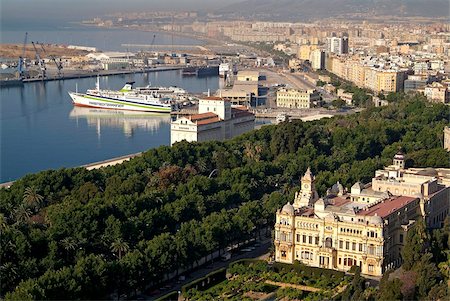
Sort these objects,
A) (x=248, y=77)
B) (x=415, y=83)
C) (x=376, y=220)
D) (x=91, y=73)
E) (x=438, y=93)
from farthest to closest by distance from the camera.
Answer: (x=91, y=73) < (x=248, y=77) < (x=415, y=83) < (x=438, y=93) < (x=376, y=220)

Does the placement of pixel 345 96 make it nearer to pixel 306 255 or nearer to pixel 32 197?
pixel 32 197

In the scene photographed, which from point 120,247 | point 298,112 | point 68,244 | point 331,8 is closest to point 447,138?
point 120,247

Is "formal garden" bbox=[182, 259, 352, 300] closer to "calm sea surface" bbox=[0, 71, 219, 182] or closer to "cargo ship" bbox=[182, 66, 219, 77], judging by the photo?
"calm sea surface" bbox=[0, 71, 219, 182]

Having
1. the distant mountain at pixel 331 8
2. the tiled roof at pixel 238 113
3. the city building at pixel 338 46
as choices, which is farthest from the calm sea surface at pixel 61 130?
the distant mountain at pixel 331 8

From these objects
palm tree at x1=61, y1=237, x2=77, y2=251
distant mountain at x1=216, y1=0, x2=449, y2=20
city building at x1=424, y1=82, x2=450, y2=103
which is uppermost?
distant mountain at x1=216, y1=0, x2=449, y2=20

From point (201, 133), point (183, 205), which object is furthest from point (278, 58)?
point (183, 205)

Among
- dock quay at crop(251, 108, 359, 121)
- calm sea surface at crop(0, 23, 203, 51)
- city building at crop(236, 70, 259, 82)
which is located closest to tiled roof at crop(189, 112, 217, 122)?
dock quay at crop(251, 108, 359, 121)

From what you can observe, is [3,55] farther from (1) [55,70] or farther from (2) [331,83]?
(2) [331,83]
